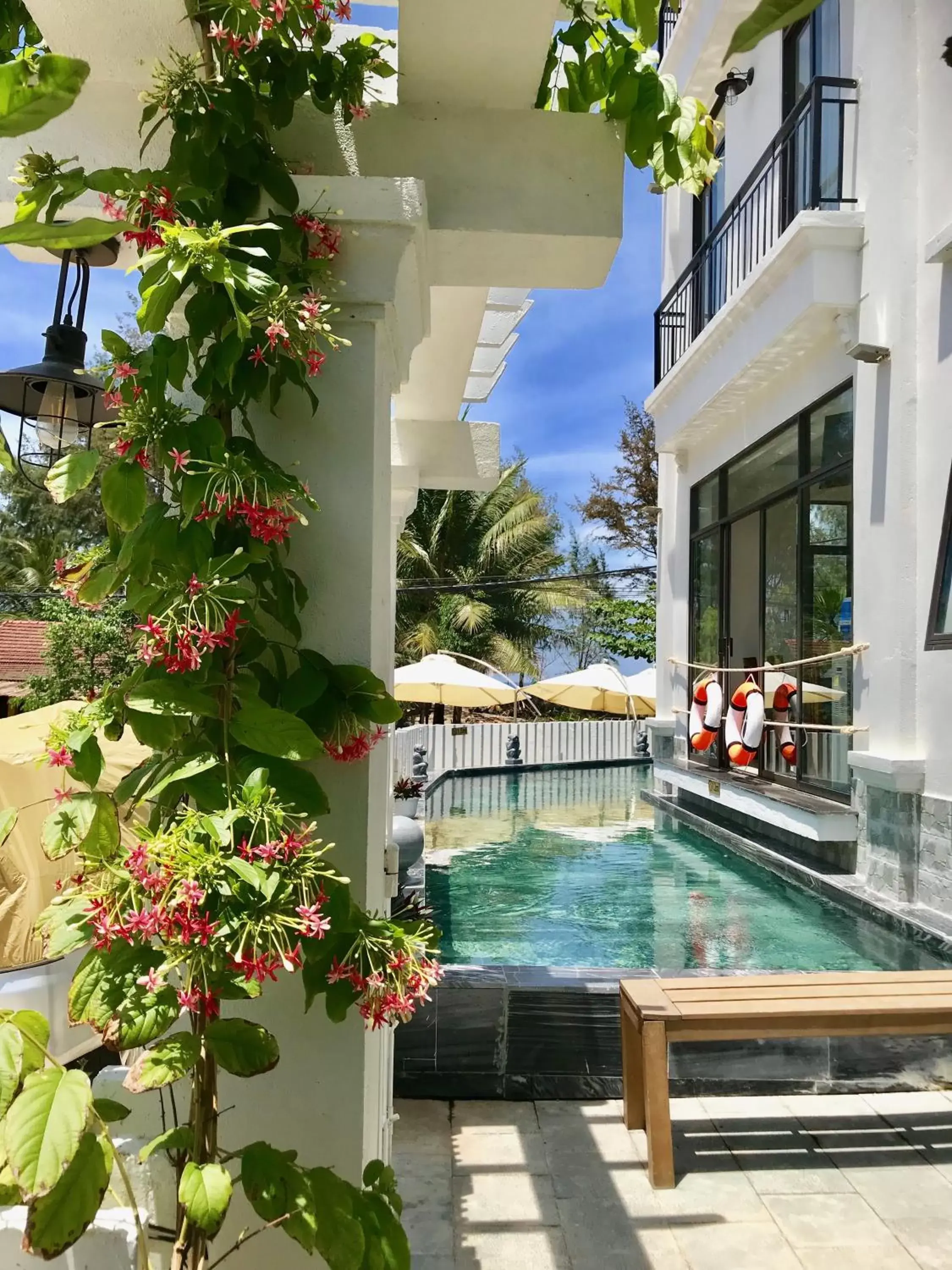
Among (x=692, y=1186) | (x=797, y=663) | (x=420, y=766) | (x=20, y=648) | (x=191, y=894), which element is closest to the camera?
(x=191, y=894)

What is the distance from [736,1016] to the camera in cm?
294

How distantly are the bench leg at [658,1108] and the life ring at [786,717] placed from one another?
5.76 m

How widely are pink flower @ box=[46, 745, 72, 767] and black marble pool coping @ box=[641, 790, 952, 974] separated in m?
Answer: 3.21

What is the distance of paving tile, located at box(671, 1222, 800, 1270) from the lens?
241 cm

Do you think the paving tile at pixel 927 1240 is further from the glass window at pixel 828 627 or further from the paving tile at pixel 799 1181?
the glass window at pixel 828 627

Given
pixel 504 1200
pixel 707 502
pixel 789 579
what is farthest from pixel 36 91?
pixel 707 502

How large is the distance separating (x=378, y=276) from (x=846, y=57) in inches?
303

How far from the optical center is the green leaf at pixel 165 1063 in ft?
3.98

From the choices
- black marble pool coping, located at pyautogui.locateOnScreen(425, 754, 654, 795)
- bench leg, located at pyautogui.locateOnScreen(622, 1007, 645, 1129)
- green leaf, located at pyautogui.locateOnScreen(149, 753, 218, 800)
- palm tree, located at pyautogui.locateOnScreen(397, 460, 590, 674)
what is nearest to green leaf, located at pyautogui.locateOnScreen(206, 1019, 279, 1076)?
green leaf, located at pyautogui.locateOnScreen(149, 753, 218, 800)

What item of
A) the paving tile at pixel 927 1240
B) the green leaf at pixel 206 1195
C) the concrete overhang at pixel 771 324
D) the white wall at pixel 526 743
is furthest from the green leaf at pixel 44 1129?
the white wall at pixel 526 743

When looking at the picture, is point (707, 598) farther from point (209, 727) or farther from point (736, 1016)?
point (209, 727)

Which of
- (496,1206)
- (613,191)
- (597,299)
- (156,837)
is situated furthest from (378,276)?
(597,299)

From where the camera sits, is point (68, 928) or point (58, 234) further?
point (68, 928)

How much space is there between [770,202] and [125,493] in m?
8.65
